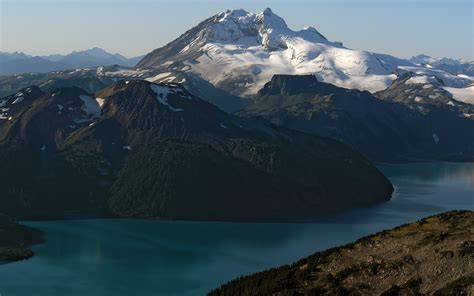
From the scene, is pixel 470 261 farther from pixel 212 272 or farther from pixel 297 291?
pixel 212 272

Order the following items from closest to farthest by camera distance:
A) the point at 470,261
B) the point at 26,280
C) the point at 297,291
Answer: the point at 470,261 → the point at 297,291 → the point at 26,280

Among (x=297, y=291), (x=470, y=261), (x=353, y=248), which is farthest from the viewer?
(x=353, y=248)

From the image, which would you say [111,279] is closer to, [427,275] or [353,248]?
[353,248]

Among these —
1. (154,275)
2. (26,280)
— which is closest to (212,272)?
(154,275)

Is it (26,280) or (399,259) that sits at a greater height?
(399,259)

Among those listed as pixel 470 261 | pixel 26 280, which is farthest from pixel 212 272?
pixel 470 261

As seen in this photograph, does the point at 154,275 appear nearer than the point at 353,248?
No

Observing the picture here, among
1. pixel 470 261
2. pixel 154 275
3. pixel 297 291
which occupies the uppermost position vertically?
pixel 470 261
